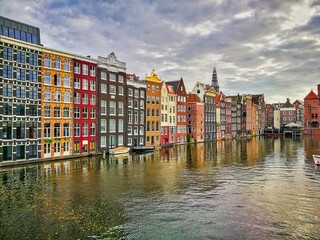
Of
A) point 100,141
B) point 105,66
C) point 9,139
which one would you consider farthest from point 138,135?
point 9,139

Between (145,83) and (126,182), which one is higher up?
(145,83)

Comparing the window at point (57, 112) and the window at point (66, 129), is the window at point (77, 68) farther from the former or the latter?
the window at point (66, 129)

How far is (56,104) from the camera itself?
192ft

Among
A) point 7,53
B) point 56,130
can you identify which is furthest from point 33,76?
point 56,130

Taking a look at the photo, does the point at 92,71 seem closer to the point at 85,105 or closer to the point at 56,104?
the point at 85,105

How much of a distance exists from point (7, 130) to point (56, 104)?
11604 millimetres

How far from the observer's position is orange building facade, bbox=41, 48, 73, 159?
56.6 m

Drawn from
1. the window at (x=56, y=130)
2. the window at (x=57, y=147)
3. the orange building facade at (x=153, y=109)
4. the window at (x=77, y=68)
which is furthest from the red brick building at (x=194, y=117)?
the window at (x=56, y=130)

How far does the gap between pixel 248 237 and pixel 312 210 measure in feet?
31.4

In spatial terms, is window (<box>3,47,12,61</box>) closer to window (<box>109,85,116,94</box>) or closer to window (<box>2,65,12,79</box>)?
window (<box>2,65,12,79</box>)

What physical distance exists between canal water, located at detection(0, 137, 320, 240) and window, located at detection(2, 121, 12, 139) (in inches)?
295

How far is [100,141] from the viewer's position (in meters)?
67.8

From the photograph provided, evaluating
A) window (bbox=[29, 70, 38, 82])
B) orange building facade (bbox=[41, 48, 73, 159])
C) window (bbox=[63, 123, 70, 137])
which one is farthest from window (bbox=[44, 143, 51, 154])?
window (bbox=[29, 70, 38, 82])

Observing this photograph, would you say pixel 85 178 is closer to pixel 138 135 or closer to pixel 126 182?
pixel 126 182
